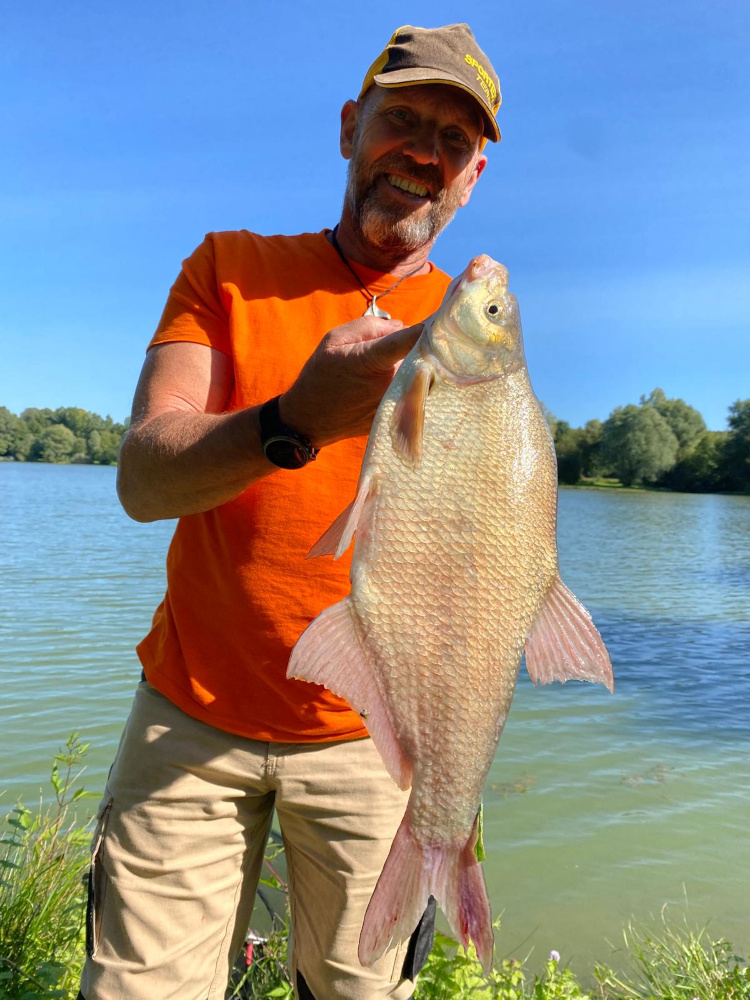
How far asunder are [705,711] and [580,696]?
1.71m

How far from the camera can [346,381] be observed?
1.88 metres

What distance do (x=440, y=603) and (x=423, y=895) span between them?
2.18ft

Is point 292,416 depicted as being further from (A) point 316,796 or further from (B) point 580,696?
Result: (B) point 580,696

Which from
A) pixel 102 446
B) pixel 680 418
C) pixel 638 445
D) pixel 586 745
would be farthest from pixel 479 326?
pixel 102 446

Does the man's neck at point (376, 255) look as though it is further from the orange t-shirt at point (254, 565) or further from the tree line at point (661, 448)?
the tree line at point (661, 448)

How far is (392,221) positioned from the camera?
2.89m

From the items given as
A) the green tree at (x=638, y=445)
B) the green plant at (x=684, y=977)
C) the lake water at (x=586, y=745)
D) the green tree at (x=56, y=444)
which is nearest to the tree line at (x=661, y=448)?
the green tree at (x=638, y=445)

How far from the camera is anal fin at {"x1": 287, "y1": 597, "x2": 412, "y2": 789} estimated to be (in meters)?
1.76

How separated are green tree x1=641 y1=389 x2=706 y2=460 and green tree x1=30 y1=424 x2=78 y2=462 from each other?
76.7 meters

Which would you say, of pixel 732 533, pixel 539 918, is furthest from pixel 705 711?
pixel 732 533

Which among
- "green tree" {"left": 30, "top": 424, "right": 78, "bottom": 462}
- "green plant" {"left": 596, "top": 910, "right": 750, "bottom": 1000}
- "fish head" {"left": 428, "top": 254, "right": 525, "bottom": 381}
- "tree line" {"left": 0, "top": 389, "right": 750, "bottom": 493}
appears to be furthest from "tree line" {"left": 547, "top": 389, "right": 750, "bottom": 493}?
"fish head" {"left": 428, "top": 254, "right": 525, "bottom": 381}

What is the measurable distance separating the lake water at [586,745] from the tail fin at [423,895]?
4.13 metres

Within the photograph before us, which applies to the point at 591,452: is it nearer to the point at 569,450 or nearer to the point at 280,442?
the point at 569,450

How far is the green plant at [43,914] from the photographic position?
3172 mm
